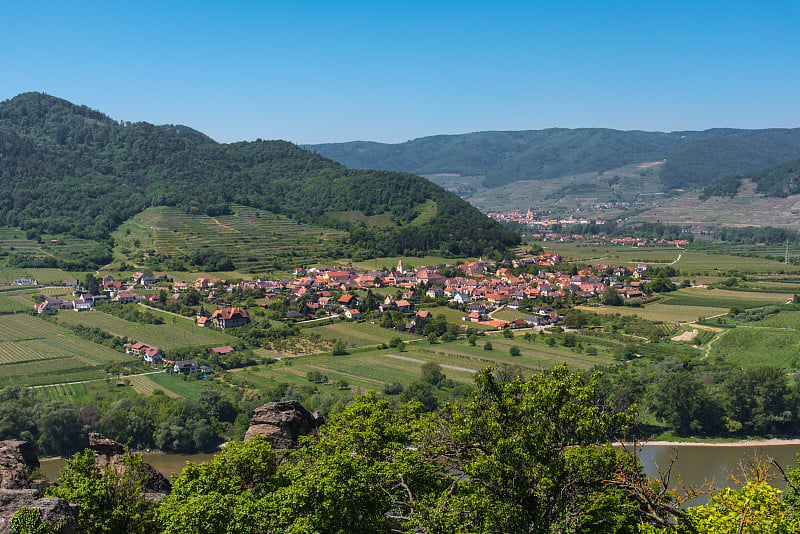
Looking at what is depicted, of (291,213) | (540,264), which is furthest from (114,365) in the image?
(291,213)

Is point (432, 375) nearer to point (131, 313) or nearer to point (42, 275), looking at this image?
point (131, 313)

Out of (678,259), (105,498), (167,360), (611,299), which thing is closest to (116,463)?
(105,498)

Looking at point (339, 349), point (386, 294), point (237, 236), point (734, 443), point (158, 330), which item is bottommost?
point (734, 443)

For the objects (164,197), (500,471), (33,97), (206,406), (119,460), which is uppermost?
(33,97)

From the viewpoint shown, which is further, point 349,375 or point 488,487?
point 349,375

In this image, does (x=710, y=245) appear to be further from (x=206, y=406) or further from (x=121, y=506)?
(x=121, y=506)

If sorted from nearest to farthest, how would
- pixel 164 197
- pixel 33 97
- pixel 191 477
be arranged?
pixel 191 477, pixel 164 197, pixel 33 97

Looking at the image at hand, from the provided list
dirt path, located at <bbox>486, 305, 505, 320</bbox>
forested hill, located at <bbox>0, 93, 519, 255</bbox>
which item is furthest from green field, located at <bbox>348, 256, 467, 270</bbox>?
dirt path, located at <bbox>486, 305, 505, 320</bbox>
